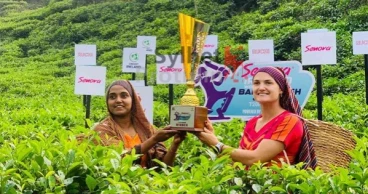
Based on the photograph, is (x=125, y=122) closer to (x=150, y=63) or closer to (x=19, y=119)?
(x=19, y=119)

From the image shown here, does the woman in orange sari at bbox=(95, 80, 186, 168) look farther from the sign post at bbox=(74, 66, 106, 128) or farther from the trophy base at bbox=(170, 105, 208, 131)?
the sign post at bbox=(74, 66, 106, 128)

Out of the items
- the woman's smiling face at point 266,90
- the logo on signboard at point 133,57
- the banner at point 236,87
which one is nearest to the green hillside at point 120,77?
the banner at point 236,87

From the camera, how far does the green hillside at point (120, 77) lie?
201cm

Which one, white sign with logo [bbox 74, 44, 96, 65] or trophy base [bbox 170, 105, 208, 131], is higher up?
white sign with logo [bbox 74, 44, 96, 65]

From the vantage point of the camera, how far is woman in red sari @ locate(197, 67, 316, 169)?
2672 millimetres

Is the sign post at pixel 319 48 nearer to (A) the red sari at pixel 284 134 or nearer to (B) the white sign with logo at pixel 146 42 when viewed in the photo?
(A) the red sari at pixel 284 134

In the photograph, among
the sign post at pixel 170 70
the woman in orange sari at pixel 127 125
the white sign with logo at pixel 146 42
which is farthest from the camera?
the white sign with logo at pixel 146 42

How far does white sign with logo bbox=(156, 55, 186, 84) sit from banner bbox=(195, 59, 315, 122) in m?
1.03

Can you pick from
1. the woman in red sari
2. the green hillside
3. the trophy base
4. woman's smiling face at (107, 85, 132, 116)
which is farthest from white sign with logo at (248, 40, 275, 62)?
the trophy base

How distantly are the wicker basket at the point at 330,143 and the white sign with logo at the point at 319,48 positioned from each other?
203cm

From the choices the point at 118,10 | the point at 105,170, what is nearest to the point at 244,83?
the point at 105,170

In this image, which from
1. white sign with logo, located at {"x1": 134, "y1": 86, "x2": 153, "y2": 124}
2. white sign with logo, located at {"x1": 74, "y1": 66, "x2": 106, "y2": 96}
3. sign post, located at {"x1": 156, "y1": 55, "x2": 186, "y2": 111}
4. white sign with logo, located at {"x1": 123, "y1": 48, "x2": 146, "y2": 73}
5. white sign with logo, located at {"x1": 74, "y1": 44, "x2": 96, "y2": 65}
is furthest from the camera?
white sign with logo, located at {"x1": 123, "y1": 48, "x2": 146, "y2": 73}

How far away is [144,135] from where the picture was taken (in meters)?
3.25

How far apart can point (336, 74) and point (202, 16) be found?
6.22 meters
